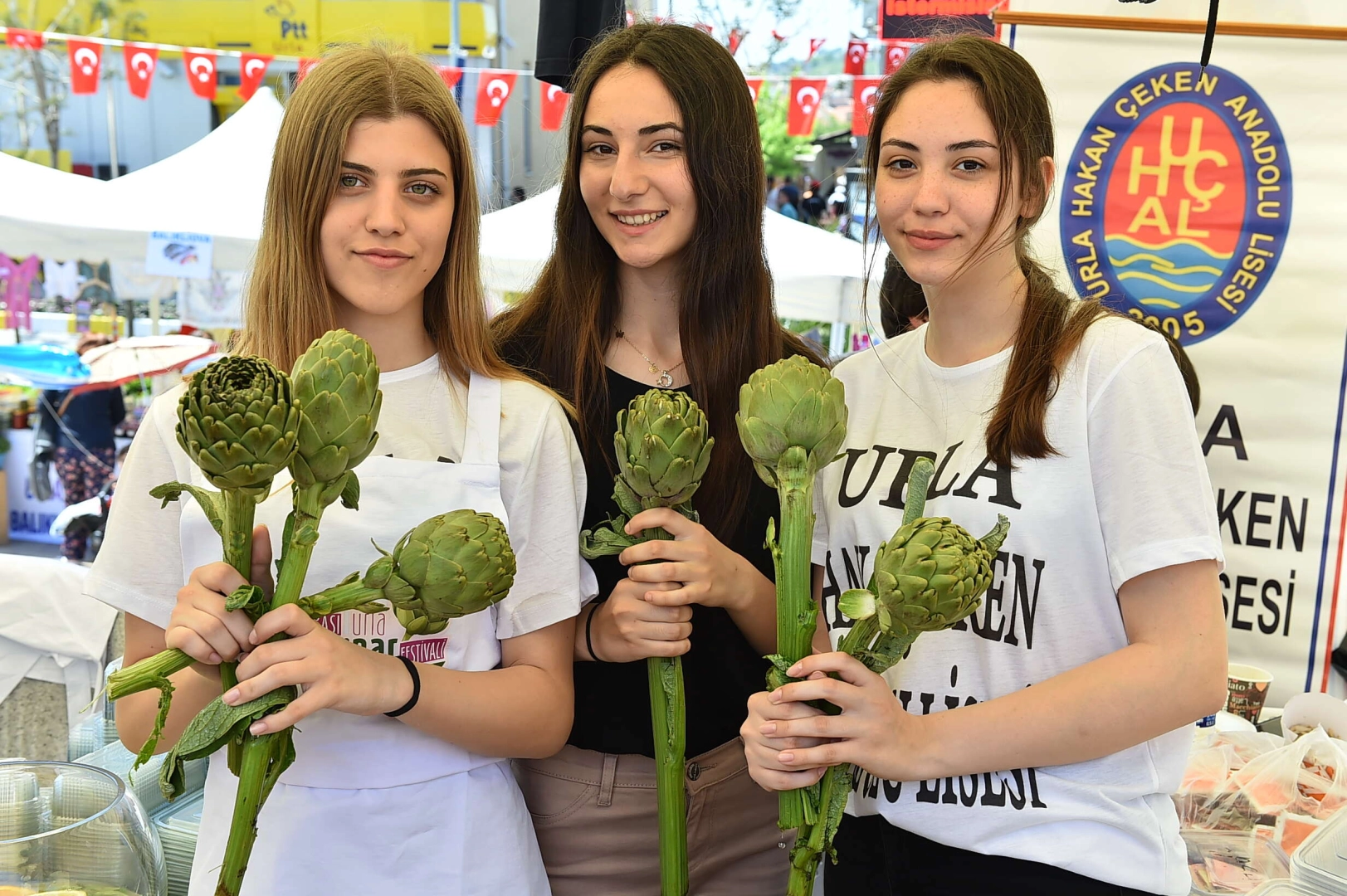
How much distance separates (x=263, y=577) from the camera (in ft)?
2.88

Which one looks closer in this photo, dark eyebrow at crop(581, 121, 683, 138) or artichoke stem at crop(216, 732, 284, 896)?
artichoke stem at crop(216, 732, 284, 896)

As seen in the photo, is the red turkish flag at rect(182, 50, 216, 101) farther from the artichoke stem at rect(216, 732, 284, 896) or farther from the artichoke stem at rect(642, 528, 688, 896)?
the artichoke stem at rect(216, 732, 284, 896)

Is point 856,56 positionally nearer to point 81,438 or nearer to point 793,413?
point 81,438

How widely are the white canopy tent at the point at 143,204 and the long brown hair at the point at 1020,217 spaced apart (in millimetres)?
4650

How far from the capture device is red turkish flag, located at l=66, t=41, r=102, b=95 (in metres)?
5.83

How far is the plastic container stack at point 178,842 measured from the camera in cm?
164

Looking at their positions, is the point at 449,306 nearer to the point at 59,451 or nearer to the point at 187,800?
the point at 187,800

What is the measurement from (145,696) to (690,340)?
0.83m

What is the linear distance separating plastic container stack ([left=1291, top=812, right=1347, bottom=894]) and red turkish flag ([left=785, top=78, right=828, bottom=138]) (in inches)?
168

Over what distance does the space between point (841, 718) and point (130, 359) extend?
5750mm

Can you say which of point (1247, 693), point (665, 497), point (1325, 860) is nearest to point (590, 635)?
point (665, 497)

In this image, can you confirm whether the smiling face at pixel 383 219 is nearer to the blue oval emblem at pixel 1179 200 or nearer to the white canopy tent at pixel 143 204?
the blue oval emblem at pixel 1179 200

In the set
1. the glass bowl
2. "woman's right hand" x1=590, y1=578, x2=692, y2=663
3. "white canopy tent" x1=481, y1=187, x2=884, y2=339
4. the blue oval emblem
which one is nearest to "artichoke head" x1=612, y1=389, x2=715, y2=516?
"woman's right hand" x1=590, y1=578, x2=692, y2=663

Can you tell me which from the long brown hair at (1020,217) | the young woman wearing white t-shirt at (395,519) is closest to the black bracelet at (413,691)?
the young woman wearing white t-shirt at (395,519)
